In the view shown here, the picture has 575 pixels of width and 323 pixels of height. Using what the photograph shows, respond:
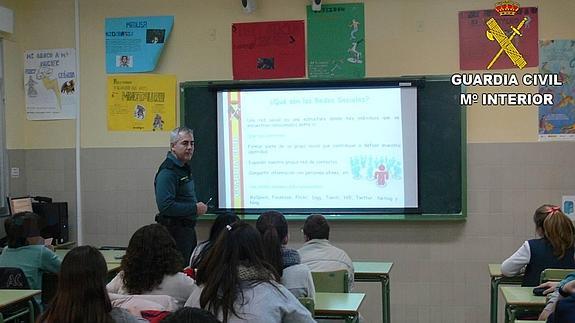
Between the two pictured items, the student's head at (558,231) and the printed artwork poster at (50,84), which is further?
the printed artwork poster at (50,84)

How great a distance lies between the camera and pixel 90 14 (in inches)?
265

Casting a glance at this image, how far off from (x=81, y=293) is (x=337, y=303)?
1.69m

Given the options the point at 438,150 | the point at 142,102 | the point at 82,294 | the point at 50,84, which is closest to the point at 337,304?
the point at 82,294

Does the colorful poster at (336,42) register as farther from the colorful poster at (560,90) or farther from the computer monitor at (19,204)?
the computer monitor at (19,204)

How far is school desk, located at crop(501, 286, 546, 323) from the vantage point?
12.8 feet

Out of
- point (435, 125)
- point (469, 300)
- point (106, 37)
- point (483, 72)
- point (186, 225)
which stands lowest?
point (469, 300)

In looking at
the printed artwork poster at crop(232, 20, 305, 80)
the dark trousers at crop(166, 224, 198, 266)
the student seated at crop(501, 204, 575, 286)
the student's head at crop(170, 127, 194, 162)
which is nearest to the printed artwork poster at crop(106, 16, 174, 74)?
the printed artwork poster at crop(232, 20, 305, 80)

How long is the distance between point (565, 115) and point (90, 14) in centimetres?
426

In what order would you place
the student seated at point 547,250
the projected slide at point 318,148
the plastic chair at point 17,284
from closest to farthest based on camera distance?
the plastic chair at point 17,284 → the student seated at point 547,250 → the projected slide at point 318,148

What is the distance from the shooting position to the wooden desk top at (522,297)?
3898mm

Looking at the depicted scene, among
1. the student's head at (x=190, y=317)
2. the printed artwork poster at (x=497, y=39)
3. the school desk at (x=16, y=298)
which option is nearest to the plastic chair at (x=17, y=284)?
the school desk at (x=16, y=298)

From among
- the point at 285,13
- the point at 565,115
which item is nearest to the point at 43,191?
the point at 285,13

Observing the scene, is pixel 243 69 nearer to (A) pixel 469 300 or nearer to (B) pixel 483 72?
(B) pixel 483 72

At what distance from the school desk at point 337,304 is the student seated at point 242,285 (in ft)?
3.25
